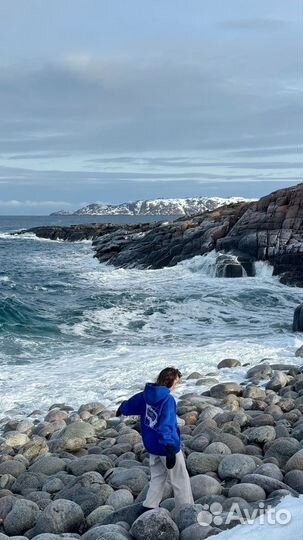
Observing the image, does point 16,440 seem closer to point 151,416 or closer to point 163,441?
point 151,416

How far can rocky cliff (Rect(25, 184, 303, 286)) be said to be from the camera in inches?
1248

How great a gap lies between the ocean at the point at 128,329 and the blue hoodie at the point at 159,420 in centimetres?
595

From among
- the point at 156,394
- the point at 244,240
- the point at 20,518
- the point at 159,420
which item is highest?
the point at 244,240

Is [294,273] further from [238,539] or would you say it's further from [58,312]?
[238,539]

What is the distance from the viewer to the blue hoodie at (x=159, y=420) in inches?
231

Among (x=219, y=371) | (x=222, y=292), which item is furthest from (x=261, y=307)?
(x=219, y=371)

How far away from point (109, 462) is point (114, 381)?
18.6 feet

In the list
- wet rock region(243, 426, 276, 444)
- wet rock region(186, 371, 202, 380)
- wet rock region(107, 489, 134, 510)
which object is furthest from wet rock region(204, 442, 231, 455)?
wet rock region(186, 371, 202, 380)

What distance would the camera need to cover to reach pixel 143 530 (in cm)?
547

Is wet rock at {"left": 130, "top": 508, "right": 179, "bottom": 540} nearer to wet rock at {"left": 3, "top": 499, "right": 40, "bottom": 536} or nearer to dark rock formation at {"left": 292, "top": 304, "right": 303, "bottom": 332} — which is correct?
wet rock at {"left": 3, "top": 499, "right": 40, "bottom": 536}

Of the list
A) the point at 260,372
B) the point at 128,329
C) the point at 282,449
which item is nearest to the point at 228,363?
the point at 260,372

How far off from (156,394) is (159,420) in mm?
243

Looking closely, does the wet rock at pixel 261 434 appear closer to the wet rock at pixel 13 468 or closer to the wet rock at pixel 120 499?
the wet rock at pixel 120 499

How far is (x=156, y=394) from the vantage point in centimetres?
593
